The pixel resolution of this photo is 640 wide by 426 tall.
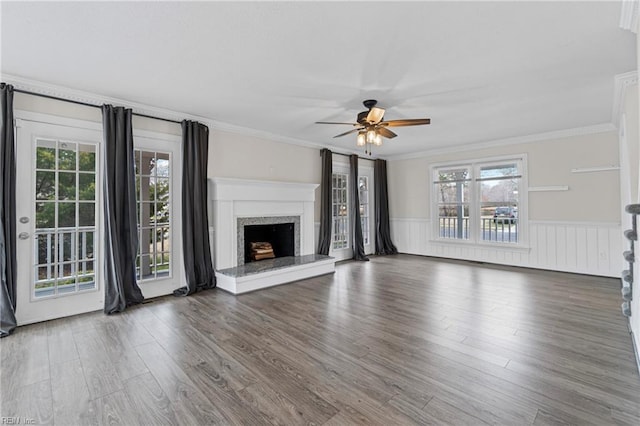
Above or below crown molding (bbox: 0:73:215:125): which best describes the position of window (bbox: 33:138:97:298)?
below

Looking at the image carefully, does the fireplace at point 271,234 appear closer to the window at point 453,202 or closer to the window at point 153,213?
the window at point 153,213

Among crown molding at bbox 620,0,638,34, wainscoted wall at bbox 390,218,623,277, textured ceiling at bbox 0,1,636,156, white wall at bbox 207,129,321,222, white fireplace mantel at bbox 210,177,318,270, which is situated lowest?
wainscoted wall at bbox 390,218,623,277

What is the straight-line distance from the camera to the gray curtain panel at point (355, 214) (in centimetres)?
658

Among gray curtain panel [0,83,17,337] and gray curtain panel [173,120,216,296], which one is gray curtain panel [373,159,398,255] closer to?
gray curtain panel [173,120,216,296]

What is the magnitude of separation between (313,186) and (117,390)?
425cm

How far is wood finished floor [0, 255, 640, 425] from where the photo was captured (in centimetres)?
173

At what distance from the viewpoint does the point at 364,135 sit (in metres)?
3.91

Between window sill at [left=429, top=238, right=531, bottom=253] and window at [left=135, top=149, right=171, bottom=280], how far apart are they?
5.61 meters

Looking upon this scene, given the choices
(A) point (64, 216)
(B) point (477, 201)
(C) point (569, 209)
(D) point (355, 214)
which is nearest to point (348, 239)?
(D) point (355, 214)

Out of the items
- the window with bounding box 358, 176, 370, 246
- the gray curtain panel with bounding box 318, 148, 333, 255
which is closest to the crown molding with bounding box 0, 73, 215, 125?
the gray curtain panel with bounding box 318, 148, 333, 255

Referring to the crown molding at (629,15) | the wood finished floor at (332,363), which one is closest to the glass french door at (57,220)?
the wood finished floor at (332,363)

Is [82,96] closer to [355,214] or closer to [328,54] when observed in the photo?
[328,54]

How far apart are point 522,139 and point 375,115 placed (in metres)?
3.82

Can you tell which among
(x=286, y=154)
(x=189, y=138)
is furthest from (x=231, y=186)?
(x=286, y=154)
